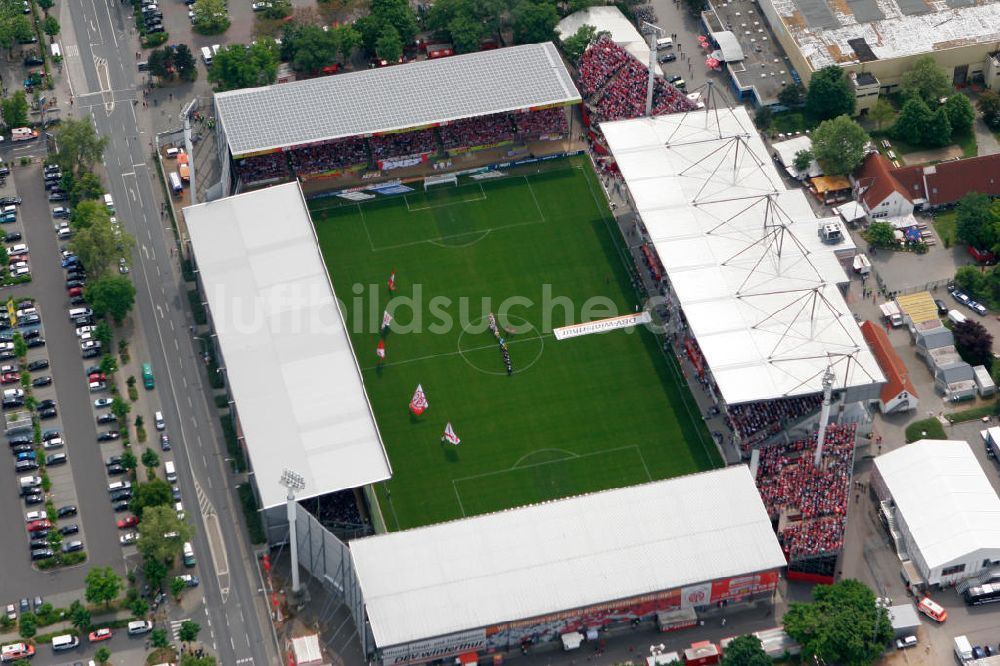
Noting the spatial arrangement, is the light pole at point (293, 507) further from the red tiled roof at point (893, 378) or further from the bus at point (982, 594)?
the bus at point (982, 594)

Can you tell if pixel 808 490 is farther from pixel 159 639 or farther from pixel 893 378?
pixel 159 639

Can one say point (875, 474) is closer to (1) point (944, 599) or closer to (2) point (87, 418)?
(1) point (944, 599)

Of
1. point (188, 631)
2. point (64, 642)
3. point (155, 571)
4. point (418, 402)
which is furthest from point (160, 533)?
point (418, 402)

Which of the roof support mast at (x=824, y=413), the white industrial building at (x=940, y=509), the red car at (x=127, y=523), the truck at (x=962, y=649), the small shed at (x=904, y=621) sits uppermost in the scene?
the red car at (x=127, y=523)

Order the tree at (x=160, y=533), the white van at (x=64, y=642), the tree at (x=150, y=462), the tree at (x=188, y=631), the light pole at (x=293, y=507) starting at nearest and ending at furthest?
1. the light pole at (x=293, y=507)
2. the tree at (x=188, y=631)
3. the white van at (x=64, y=642)
4. the tree at (x=160, y=533)
5. the tree at (x=150, y=462)

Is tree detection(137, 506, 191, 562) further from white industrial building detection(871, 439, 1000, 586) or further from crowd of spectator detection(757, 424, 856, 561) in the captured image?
white industrial building detection(871, 439, 1000, 586)

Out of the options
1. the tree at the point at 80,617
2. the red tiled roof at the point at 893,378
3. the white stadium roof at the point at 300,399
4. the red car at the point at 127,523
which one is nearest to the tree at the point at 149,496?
the red car at the point at 127,523
